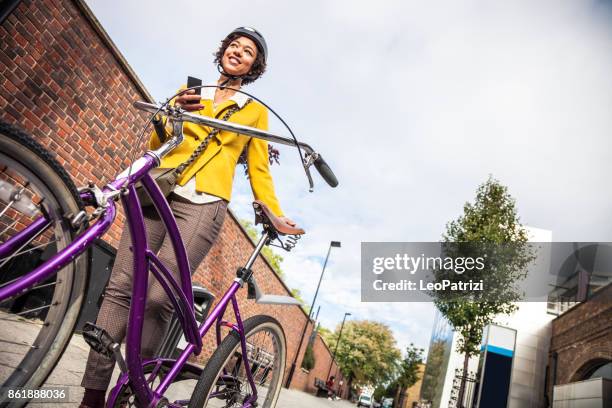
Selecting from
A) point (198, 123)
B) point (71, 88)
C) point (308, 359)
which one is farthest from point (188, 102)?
point (308, 359)

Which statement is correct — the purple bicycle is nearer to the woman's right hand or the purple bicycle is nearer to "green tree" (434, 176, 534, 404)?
the woman's right hand

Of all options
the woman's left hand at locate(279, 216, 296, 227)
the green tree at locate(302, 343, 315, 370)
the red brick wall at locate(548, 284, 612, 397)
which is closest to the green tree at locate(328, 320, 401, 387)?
the green tree at locate(302, 343, 315, 370)

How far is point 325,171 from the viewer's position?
1.65 metres

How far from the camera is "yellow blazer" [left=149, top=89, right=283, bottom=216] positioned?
175 cm

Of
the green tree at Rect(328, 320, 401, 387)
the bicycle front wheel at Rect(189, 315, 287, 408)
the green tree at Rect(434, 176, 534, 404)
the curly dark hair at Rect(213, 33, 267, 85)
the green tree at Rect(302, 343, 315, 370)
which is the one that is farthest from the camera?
the green tree at Rect(328, 320, 401, 387)

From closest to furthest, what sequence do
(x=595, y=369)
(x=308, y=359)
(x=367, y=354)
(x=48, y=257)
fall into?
(x=48, y=257), (x=595, y=369), (x=308, y=359), (x=367, y=354)

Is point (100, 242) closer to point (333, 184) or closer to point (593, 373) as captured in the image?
point (333, 184)

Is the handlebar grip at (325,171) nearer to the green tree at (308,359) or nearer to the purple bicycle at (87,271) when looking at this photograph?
the purple bicycle at (87,271)

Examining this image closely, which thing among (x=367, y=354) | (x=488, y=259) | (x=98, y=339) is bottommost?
(x=98, y=339)

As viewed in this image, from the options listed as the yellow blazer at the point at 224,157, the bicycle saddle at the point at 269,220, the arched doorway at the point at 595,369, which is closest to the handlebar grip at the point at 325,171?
the bicycle saddle at the point at 269,220

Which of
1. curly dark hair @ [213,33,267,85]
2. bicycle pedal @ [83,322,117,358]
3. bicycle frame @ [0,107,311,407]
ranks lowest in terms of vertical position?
bicycle pedal @ [83,322,117,358]

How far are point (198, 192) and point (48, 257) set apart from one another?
725 mm

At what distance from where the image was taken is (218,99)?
2.05m

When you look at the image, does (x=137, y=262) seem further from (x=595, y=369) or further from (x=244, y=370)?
(x=595, y=369)
